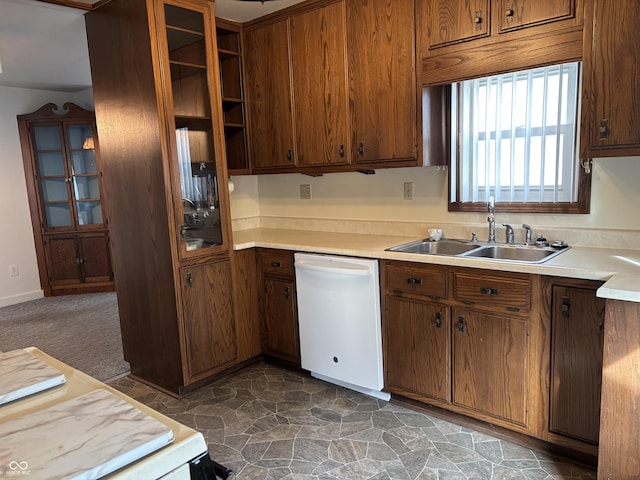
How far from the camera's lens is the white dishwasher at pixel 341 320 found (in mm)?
2652

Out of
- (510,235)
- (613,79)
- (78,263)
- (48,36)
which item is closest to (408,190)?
(510,235)

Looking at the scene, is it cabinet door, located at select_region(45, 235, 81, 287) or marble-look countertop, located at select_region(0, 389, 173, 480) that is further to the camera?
cabinet door, located at select_region(45, 235, 81, 287)

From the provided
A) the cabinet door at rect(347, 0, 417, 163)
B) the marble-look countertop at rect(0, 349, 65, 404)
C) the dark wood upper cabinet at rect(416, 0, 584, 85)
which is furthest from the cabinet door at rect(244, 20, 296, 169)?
the marble-look countertop at rect(0, 349, 65, 404)

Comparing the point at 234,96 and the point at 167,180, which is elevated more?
the point at 234,96

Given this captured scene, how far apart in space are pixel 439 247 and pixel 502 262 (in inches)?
27.3

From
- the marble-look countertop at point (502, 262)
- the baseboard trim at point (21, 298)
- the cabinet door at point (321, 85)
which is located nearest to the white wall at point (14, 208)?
the baseboard trim at point (21, 298)

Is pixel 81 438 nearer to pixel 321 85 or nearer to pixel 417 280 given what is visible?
pixel 417 280

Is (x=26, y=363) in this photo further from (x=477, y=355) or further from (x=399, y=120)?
(x=399, y=120)

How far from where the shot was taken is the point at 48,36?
3426 mm

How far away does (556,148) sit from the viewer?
8.13 feet

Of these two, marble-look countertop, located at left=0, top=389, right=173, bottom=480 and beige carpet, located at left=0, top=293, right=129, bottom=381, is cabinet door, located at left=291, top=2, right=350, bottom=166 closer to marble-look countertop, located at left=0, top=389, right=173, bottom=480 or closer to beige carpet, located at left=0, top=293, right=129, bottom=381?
beige carpet, located at left=0, top=293, right=129, bottom=381

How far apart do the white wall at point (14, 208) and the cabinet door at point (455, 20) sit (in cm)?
497

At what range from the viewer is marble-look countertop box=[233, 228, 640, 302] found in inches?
70.3

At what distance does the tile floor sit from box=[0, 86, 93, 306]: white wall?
333cm
